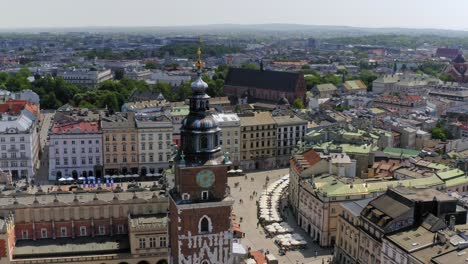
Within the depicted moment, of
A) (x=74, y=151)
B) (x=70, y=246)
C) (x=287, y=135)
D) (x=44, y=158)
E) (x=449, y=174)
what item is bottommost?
(x=44, y=158)

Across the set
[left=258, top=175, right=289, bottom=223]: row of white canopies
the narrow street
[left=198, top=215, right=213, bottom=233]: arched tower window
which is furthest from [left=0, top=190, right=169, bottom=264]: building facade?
the narrow street

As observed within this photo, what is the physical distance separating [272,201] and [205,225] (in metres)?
58.5

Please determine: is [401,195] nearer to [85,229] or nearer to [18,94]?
[85,229]

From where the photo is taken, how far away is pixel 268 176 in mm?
126875

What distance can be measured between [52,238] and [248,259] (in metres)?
26.1

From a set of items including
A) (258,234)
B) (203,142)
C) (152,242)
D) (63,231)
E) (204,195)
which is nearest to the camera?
(203,142)

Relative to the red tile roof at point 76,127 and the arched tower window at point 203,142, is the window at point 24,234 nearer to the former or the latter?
the arched tower window at point 203,142

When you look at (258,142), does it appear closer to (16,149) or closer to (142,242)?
(16,149)

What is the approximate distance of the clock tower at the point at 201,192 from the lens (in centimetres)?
4625

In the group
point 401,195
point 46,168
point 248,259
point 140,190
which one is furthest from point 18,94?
point 401,195

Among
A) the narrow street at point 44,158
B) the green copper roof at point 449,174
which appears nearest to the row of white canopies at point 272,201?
the green copper roof at point 449,174

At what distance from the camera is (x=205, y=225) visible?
47.5 metres

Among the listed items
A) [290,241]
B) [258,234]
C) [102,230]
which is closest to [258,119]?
[258,234]

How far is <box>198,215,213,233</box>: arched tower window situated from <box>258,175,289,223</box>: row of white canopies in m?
47.5
